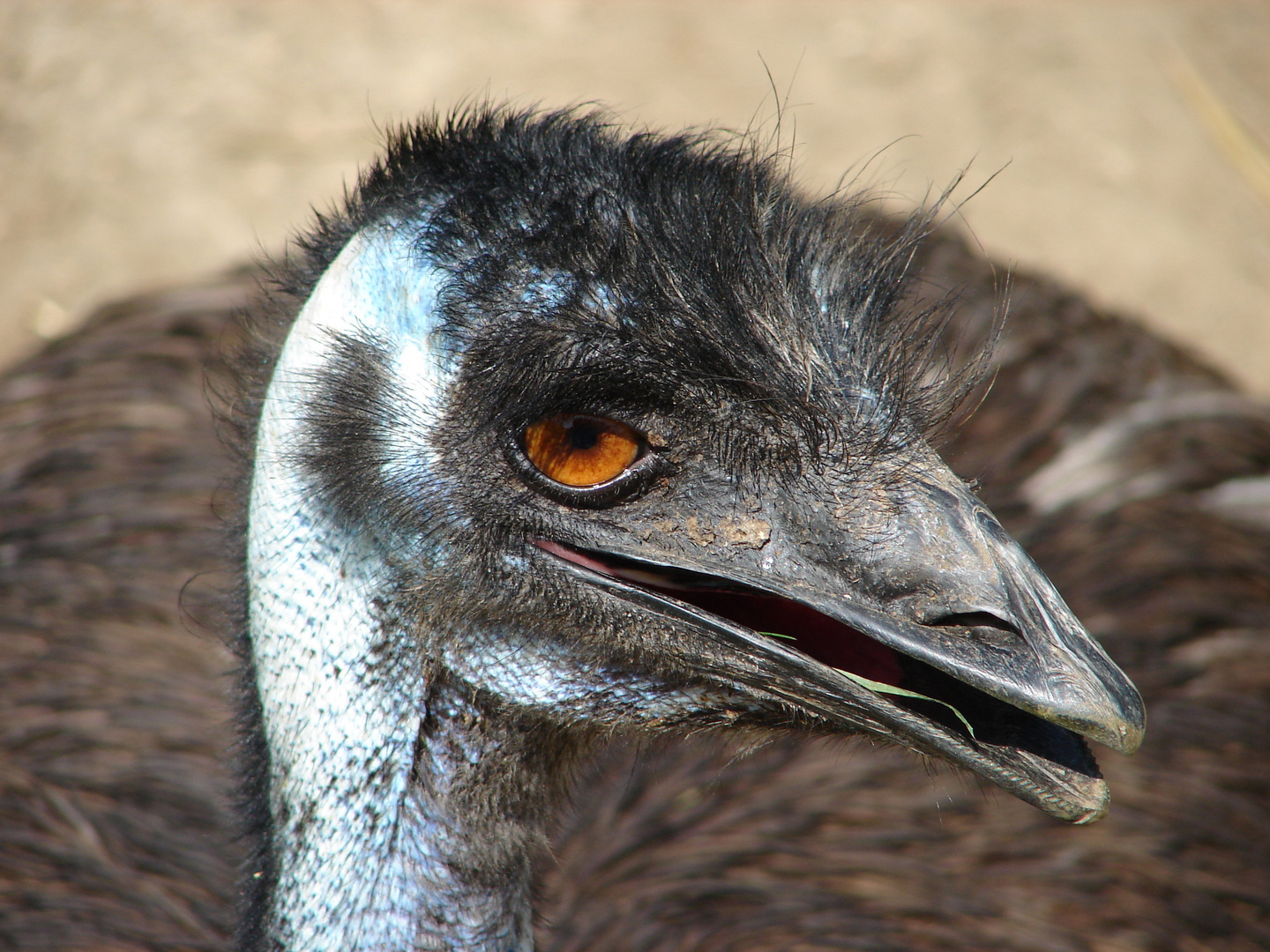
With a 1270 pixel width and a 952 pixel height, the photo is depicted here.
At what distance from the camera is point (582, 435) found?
1.55m

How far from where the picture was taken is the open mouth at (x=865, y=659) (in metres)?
1.54

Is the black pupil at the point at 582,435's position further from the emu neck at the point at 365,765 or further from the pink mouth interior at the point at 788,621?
the emu neck at the point at 365,765

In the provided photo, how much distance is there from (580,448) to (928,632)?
17.6 inches

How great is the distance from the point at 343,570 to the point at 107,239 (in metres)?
4.54

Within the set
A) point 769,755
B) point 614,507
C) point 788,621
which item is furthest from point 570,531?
point 769,755

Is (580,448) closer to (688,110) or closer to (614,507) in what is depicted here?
(614,507)

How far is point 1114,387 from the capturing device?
3.63 m

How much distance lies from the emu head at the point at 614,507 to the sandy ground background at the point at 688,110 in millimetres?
4108

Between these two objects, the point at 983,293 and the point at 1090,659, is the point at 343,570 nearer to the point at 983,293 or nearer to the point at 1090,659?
the point at 1090,659

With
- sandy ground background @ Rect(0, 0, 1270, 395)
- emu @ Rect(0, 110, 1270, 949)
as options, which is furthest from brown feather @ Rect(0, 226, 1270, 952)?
sandy ground background @ Rect(0, 0, 1270, 395)

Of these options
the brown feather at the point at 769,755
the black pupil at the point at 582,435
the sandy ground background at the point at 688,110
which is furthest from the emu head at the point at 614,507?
the sandy ground background at the point at 688,110

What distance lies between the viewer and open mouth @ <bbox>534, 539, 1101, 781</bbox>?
1539 millimetres

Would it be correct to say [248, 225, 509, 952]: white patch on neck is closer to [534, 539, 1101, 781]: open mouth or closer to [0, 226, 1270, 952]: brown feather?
[534, 539, 1101, 781]: open mouth

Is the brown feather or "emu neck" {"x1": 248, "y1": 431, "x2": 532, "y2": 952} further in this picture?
the brown feather
